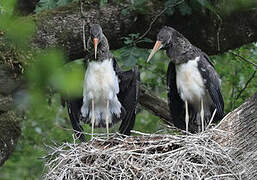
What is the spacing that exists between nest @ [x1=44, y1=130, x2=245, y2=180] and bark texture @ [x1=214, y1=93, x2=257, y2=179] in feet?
0.26

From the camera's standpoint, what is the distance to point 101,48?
5.55m

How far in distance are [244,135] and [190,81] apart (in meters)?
1.62

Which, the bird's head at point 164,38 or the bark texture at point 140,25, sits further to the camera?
the bark texture at point 140,25

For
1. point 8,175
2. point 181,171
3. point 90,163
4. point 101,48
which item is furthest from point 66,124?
point 181,171

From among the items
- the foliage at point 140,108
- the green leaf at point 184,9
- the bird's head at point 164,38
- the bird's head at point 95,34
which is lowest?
the foliage at point 140,108

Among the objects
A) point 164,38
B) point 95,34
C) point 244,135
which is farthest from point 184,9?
point 244,135

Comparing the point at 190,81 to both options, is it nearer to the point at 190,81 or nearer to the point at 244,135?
→ the point at 190,81

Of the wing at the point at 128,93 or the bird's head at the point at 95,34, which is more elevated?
the bird's head at the point at 95,34

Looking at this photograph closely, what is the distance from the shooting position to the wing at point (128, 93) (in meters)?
5.71

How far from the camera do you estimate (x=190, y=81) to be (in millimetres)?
5656

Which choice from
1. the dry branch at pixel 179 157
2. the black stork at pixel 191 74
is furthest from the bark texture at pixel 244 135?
the black stork at pixel 191 74

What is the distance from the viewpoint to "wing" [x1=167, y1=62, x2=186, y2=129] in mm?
6074

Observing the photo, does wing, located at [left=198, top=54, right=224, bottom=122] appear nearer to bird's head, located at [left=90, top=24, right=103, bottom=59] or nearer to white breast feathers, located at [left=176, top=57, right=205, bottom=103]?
white breast feathers, located at [left=176, top=57, right=205, bottom=103]

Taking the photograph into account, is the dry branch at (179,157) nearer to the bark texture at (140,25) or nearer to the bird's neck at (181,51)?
the bird's neck at (181,51)
